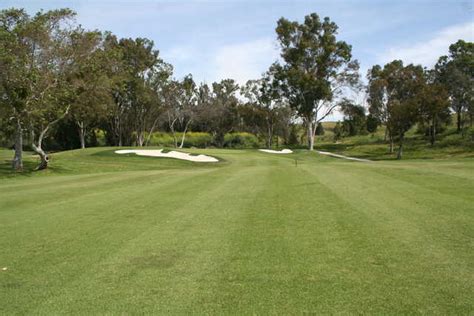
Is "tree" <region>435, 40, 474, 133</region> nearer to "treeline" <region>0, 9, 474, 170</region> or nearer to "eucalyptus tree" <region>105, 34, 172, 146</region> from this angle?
"treeline" <region>0, 9, 474, 170</region>

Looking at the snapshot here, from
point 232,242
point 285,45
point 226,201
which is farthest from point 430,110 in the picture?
point 232,242

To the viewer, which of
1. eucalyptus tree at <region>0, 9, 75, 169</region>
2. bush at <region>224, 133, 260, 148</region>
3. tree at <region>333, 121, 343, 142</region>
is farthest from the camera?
tree at <region>333, 121, 343, 142</region>

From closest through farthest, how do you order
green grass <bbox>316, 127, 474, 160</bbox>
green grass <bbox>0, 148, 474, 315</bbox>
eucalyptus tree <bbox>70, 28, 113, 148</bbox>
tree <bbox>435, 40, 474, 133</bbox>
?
green grass <bbox>0, 148, 474, 315</bbox> < eucalyptus tree <bbox>70, 28, 113, 148</bbox> < green grass <bbox>316, 127, 474, 160</bbox> < tree <bbox>435, 40, 474, 133</bbox>

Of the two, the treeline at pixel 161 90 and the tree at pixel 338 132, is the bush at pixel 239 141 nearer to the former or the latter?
the treeline at pixel 161 90

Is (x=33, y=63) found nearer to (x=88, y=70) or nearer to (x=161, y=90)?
(x=88, y=70)

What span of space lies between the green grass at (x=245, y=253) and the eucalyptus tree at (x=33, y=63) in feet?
48.4

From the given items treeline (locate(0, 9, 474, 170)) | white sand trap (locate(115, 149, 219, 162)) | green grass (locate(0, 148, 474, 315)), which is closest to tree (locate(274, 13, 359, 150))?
treeline (locate(0, 9, 474, 170))

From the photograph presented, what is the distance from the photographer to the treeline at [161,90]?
25016 millimetres

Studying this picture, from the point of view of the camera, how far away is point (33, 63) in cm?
2478

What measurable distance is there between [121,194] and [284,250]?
8017mm

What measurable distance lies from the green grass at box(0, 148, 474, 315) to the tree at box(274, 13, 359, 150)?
141 feet

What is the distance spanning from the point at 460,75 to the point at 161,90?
40945 millimetres

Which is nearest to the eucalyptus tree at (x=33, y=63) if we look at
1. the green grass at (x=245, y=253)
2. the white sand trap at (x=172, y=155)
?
the white sand trap at (x=172, y=155)

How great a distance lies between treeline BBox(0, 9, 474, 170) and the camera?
2502 cm
